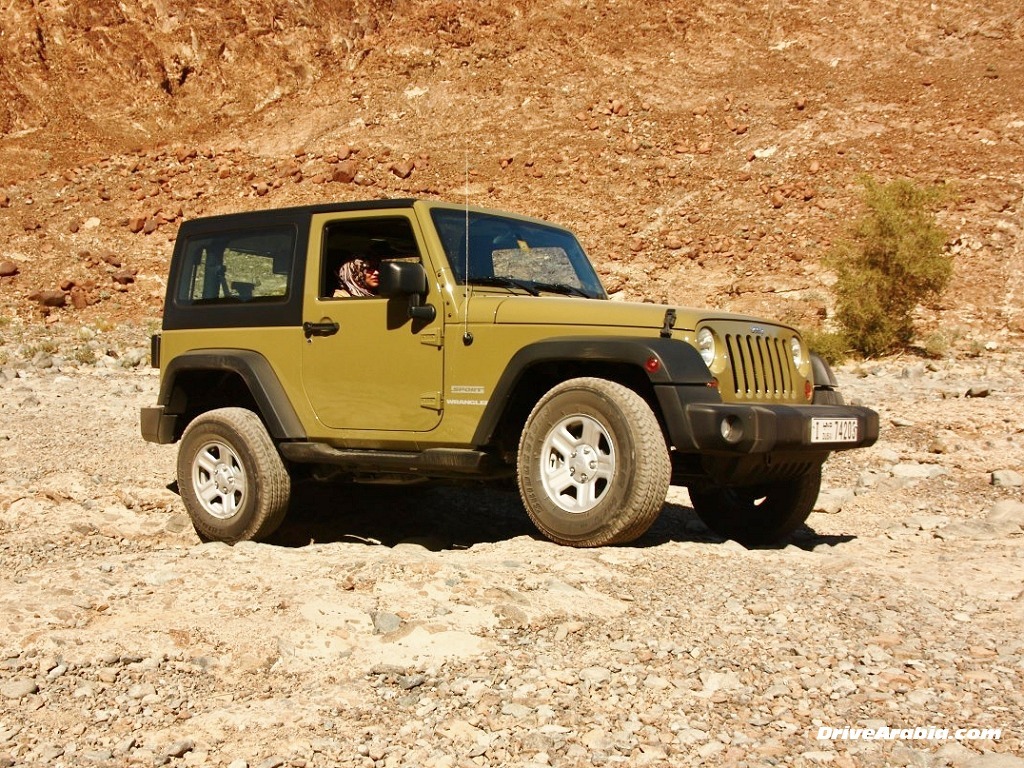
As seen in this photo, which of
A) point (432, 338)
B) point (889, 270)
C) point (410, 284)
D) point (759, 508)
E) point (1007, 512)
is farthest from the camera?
point (889, 270)

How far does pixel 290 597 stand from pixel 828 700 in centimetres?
229

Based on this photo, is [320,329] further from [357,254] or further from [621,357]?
[621,357]

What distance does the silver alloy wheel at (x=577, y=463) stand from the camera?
19.5 ft

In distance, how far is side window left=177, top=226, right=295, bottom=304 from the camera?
727cm

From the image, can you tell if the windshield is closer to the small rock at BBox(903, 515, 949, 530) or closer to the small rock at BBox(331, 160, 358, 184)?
the small rock at BBox(903, 515, 949, 530)

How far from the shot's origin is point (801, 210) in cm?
2806

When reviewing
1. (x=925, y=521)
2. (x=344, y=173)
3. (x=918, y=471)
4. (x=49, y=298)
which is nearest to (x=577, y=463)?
(x=925, y=521)

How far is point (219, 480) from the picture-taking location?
24.6 ft

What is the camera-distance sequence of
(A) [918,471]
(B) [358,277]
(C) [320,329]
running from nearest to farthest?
(C) [320,329] → (B) [358,277] → (A) [918,471]

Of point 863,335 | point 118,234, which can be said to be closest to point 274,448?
point 863,335

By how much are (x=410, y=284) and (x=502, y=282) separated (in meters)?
0.61

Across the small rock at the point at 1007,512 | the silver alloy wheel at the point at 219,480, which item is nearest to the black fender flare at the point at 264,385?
the silver alloy wheel at the point at 219,480

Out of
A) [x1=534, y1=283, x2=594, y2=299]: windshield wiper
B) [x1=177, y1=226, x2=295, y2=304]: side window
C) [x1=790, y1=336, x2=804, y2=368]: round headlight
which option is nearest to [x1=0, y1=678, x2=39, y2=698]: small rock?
[x1=177, y1=226, x2=295, y2=304]: side window

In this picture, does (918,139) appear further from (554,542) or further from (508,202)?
(554,542)
